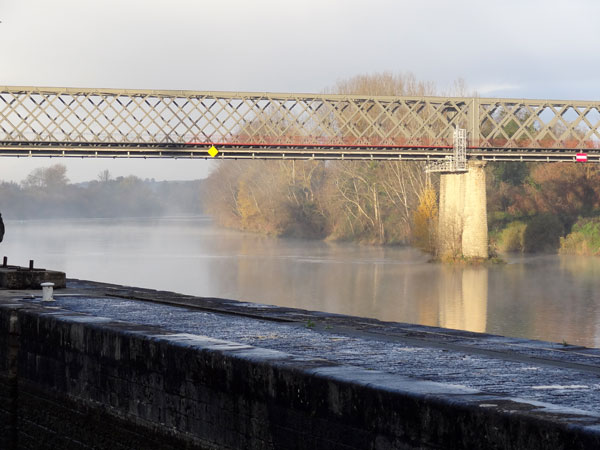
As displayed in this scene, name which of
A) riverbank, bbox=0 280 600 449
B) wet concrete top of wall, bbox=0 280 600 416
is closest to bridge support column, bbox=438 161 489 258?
wet concrete top of wall, bbox=0 280 600 416

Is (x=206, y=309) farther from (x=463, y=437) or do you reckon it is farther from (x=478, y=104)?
(x=478, y=104)

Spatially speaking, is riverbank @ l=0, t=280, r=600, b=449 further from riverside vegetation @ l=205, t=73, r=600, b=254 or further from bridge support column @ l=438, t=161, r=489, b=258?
riverside vegetation @ l=205, t=73, r=600, b=254

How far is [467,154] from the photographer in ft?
249

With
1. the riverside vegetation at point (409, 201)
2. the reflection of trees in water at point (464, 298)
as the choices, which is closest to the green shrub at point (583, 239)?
the riverside vegetation at point (409, 201)

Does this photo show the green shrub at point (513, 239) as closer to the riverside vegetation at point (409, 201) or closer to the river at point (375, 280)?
the riverside vegetation at point (409, 201)

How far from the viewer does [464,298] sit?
5153 cm

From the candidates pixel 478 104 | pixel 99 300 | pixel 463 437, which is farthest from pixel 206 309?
pixel 478 104

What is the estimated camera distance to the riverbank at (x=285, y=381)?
802cm

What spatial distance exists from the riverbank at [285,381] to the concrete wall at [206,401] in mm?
16

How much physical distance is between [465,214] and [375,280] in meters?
15.2

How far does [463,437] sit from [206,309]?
1066 centimetres

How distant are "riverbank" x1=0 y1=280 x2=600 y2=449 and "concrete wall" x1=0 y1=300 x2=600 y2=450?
16 mm

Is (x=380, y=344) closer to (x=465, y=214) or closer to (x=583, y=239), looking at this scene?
(x=465, y=214)

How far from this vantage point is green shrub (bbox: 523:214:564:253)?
8556 cm
